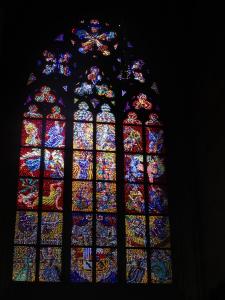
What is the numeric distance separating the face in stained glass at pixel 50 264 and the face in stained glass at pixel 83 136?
5.97 ft

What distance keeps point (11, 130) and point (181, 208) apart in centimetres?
293

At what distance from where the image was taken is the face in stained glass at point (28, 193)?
1204 centimetres

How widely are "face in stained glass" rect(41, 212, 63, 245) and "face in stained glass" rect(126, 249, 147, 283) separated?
1.09 metres

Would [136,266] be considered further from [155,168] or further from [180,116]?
[180,116]

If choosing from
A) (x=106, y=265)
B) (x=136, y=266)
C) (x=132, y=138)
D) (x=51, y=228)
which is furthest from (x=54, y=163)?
(x=136, y=266)

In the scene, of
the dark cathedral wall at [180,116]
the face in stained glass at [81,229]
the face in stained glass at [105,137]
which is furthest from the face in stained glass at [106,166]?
the dark cathedral wall at [180,116]

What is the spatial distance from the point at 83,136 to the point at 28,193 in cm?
137

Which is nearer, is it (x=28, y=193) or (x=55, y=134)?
(x=28, y=193)

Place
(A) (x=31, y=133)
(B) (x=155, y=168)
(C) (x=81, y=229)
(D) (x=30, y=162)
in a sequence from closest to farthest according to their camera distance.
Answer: (C) (x=81, y=229), (D) (x=30, y=162), (A) (x=31, y=133), (B) (x=155, y=168)

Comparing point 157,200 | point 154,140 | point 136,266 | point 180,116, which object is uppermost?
point 180,116

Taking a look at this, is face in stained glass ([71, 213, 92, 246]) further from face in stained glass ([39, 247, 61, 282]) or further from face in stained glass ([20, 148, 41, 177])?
face in stained glass ([20, 148, 41, 177])

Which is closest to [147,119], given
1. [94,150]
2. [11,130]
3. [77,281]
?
[94,150]

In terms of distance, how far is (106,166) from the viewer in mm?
12594

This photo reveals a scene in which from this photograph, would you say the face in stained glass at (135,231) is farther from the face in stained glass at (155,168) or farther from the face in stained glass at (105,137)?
the face in stained glass at (105,137)
